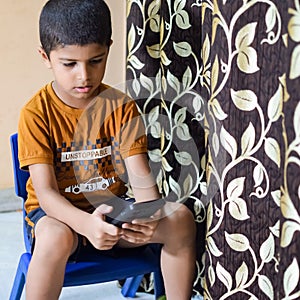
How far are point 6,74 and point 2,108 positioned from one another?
0.12m

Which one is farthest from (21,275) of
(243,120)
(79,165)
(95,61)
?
(243,120)

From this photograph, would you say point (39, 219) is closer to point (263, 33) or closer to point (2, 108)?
point (263, 33)

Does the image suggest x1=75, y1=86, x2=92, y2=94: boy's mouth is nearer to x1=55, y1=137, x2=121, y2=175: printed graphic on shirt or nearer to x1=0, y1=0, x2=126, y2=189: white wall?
x1=55, y1=137, x2=121, y2=175: printed graphic on shirt

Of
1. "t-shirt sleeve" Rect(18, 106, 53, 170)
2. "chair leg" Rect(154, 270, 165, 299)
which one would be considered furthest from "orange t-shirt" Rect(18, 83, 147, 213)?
"chair leg" Rect(154, 270, 165, 299)

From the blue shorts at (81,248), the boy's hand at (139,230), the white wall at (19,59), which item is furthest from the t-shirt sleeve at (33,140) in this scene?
the white wall at (19,59)

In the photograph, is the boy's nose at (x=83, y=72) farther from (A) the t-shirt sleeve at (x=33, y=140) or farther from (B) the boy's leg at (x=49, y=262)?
(B) the boy's leg at (x=49, y=262)

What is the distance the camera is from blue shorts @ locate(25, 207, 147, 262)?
1.38 m

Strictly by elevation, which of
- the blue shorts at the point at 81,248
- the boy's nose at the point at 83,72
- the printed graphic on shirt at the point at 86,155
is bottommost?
the blue shorts at the point at 81,248

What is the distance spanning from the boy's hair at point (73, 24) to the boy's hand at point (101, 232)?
0.36 meters

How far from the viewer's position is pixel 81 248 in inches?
55.4

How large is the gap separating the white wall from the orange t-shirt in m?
0.86

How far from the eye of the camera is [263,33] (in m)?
1.11

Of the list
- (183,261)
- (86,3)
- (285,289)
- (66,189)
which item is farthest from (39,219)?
(285,289)

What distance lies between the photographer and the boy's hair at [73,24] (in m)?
1.37
